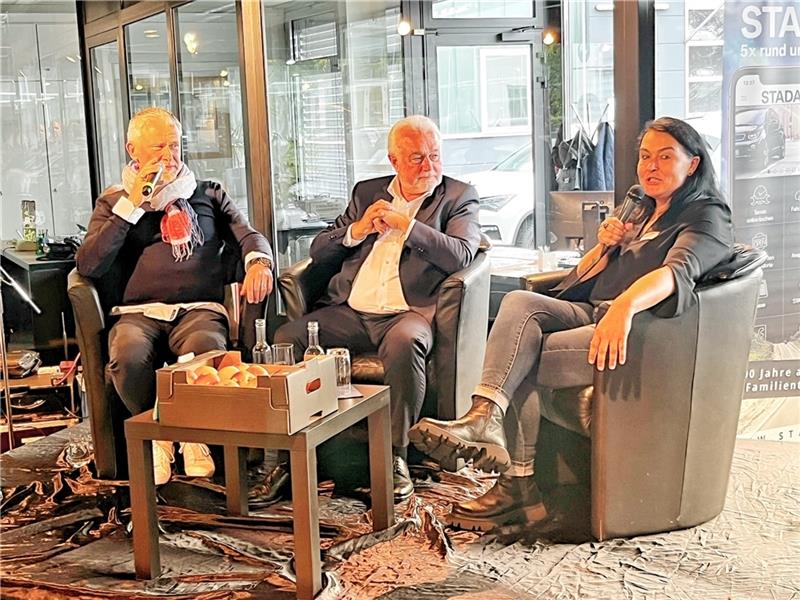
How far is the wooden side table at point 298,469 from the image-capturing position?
8.70ft

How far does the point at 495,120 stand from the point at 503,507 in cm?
188

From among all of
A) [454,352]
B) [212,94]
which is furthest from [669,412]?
[212,94]

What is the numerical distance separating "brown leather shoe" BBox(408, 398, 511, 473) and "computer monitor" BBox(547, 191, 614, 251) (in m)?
0.75

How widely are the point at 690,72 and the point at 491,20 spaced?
53.4 inches

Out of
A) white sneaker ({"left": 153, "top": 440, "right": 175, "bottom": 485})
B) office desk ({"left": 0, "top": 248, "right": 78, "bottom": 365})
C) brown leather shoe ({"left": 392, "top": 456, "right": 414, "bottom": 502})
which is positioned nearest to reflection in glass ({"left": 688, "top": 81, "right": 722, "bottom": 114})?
brown leather shoe ({"left": 392, "top": 456, "right": 414, "bottom": 502})

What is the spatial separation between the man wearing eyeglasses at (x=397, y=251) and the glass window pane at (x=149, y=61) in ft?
4.71

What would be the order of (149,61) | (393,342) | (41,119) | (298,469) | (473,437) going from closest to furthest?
(298,469) → (473,437) → (393,342) → (149,61) → (41,119)

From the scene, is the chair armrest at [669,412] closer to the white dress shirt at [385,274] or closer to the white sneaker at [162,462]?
the white dress shirt at [385,274]

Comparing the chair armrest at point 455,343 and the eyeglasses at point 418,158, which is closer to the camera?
the chair armrest at point 455,343

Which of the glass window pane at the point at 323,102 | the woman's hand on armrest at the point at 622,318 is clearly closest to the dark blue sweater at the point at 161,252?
the glass window pane at the point at 323,102

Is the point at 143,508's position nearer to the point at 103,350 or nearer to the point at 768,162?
the point at 103,350

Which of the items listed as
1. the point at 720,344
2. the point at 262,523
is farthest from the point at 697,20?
the point at 262,523

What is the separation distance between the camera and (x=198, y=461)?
3.62 metres

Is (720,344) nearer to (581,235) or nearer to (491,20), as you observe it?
(581,235)
